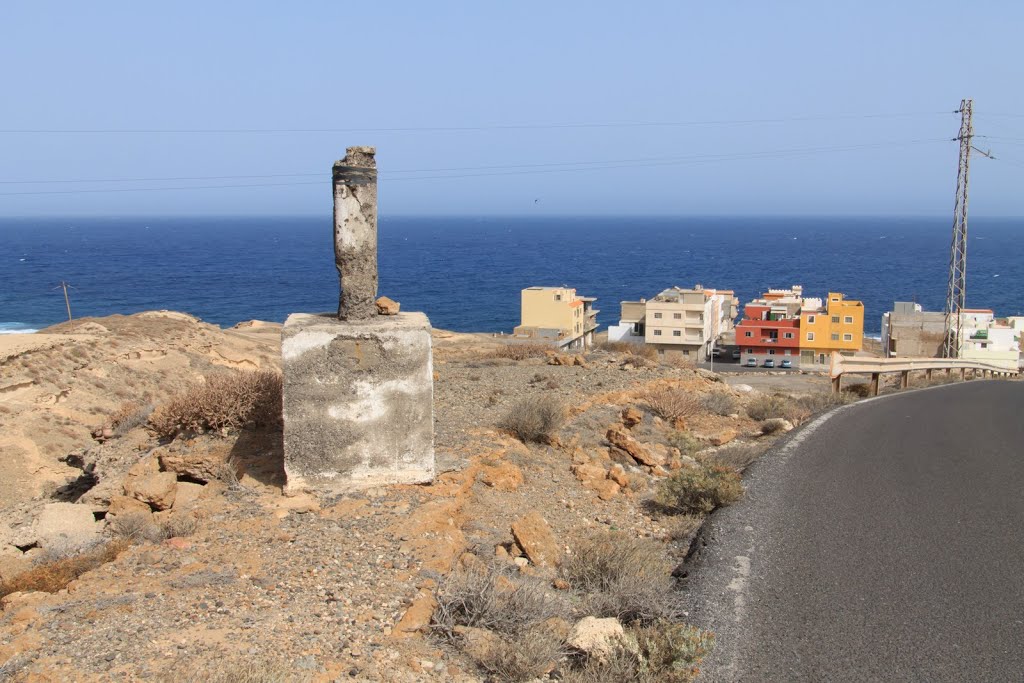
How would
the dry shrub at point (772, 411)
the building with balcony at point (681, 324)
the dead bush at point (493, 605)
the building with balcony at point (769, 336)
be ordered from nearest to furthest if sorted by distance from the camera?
the dead bush at point (493, 605), the dry shrub at point (772, 411), the building with balcony at point (769, 336), the building with balcony at point (681, 324)

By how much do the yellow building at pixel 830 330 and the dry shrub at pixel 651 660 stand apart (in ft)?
200

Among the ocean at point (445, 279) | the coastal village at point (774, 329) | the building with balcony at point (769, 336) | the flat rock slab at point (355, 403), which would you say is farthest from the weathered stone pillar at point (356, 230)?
the ocean at point (445, 279)

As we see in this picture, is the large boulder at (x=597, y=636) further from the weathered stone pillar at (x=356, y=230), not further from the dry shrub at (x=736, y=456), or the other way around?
the dry shrub at (x=736, y=456)

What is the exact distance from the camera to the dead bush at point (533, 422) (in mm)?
10422

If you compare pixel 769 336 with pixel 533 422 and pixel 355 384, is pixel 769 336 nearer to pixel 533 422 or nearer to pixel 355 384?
pixel 533 422

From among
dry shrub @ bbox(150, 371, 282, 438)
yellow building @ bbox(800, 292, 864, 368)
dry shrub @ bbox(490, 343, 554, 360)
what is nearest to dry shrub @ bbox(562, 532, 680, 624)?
dry shrub @ bbox(150, 371, 282, 438)

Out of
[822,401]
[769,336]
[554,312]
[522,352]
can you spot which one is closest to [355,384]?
[822,401]

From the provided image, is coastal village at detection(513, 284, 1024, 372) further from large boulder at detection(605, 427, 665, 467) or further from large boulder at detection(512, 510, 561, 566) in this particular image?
large boulder at detection(512, 510, 561, 566)

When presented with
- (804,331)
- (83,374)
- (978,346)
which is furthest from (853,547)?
(804,331)

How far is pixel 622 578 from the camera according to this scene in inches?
251

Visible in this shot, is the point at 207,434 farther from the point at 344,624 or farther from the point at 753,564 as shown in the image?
the point at 753,564

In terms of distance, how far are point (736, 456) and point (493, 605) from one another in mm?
6200

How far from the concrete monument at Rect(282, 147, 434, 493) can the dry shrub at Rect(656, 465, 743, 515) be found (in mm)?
2680

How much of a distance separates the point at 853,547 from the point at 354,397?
464 cm
